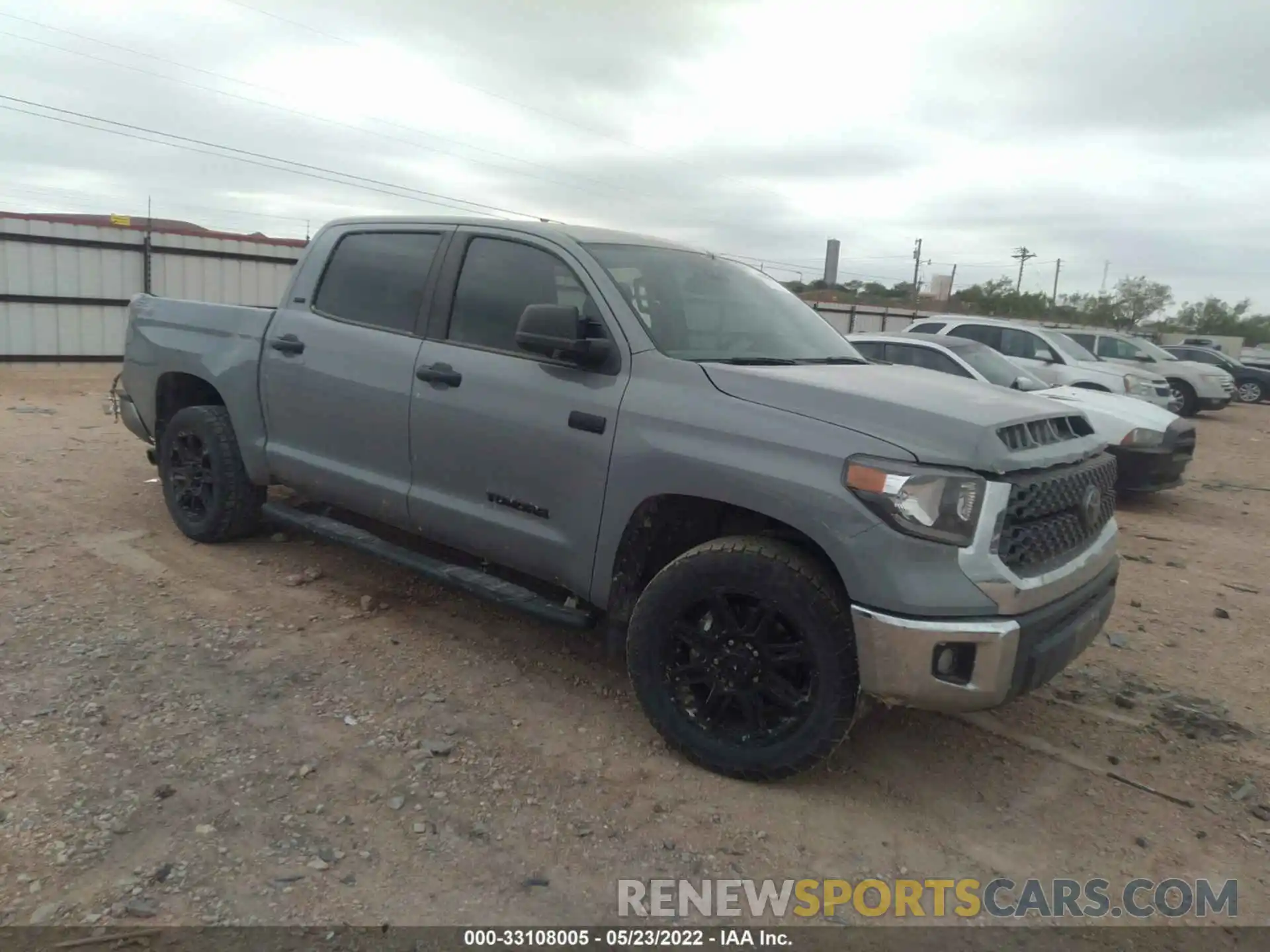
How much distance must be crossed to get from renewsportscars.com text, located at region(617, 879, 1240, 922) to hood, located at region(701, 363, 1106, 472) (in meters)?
1.26

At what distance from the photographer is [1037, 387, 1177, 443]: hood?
320 inches

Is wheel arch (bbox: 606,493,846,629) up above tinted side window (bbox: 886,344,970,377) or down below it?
below

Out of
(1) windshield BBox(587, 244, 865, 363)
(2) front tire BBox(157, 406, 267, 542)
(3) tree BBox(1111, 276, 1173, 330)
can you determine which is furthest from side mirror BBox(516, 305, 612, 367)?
(3) tree BBox(1111, 276, 1173, 330)

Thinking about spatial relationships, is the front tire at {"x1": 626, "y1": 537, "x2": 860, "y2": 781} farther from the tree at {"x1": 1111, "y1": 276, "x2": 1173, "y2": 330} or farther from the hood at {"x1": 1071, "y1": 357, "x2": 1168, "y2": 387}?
the tree at {"x1": 1111, "y1": 276, "x2": 1173, "y2": 330}

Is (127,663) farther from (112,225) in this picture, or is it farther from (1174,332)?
(1174,332)

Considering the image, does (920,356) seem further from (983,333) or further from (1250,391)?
(1250,391)

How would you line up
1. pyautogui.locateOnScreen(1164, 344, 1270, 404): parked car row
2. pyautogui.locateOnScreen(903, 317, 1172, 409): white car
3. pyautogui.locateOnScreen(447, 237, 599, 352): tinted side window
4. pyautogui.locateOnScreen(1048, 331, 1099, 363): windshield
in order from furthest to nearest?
1. pyautogui.locateOnScreen(1164, 344, 1270, 404): parked car row
2. pyautogui.locateOnScreen(1048, 331, 1099, 363): windshield
3. pyautogui.locateOnScreen(903, 317, 1172, 409): white car
4. pyautogui.locateOnScreen(447, 237, 599, 352): tinted side window

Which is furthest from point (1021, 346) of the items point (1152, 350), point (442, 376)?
point (442, 376)

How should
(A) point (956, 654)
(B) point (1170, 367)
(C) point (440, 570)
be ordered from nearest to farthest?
(A) point (956, 654) < (C) point (440, 570) < (B) point (1170, 367)

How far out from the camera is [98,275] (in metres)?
13.0

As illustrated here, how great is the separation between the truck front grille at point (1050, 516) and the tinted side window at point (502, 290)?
70.9 inches

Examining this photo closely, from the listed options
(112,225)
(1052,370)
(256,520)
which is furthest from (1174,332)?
(256,520)

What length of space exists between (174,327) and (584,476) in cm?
319

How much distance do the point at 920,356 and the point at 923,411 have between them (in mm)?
6373
